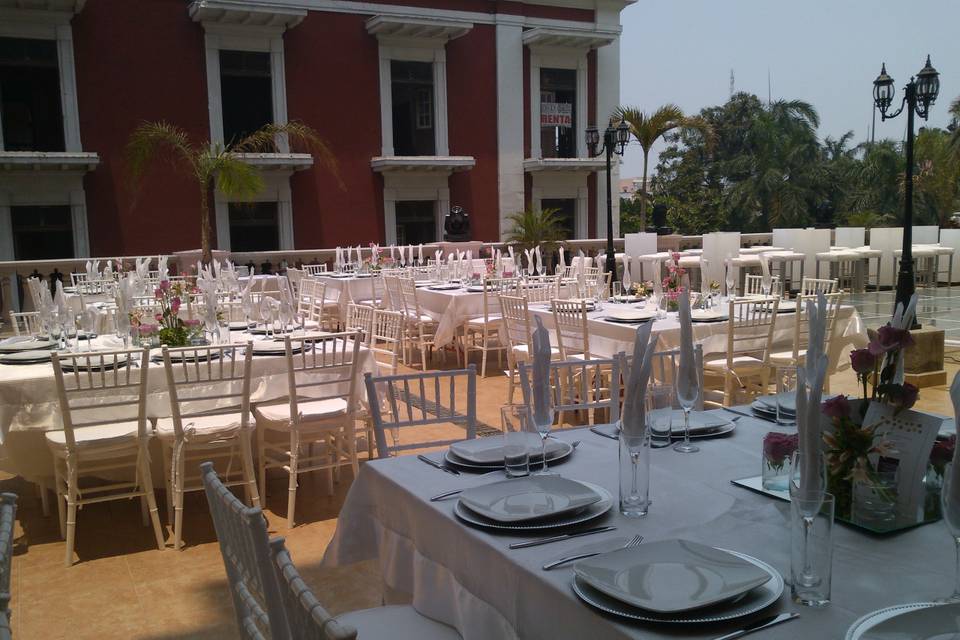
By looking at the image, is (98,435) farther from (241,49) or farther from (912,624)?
(241,49)

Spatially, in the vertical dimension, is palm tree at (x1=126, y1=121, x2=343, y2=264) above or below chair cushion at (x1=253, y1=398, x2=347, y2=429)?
above

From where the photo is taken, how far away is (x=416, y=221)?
17562mm

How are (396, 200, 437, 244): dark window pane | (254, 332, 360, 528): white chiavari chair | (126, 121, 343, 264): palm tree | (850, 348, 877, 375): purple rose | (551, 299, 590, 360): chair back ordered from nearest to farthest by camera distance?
(850, 348, 877, 375): purple rose
(254, 332, 360, 528): white chiavari chair
(551, 299, 590, 360): chair back
(126, 121, 343, 264): palm tree
(396, 200, 437, 244): dark window pane

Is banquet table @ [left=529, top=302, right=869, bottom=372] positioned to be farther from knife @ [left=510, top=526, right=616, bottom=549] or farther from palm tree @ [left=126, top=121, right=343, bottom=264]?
palm tree @ [left=126, top=121, right=343, bottom=264]

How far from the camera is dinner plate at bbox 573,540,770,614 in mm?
1446

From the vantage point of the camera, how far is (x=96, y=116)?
14.3 metres

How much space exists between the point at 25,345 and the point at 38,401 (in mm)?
667

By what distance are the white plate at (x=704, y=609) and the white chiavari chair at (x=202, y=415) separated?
274cm

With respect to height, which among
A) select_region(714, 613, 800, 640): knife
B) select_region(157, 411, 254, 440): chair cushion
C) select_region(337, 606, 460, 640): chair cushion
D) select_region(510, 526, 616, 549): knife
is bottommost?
select_region(337, 606, 460, 640): chair cushion

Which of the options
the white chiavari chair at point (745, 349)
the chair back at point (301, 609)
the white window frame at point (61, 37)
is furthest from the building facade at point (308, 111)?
the chair back at point (301, 609)

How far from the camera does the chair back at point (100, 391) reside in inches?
146

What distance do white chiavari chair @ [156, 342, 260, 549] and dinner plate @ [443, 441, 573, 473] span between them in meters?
1.82

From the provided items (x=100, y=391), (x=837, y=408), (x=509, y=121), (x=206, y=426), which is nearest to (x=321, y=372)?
(x=206, y=426)

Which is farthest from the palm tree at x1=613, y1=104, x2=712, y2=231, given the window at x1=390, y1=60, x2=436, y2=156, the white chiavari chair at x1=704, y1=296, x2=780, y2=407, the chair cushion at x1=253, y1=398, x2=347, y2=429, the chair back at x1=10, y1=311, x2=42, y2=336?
the chair cushion at x1=253, y1=398, x2=347, y2=429
